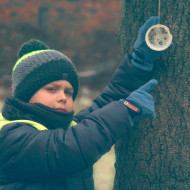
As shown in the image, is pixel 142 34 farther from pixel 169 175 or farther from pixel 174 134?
pixel 169 175

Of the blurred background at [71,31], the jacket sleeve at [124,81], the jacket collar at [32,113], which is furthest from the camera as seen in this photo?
the blurred background at [71,31]

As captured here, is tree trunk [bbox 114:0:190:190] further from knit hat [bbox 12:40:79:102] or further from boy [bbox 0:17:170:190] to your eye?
knit hat [bbox 12:40:79:102]

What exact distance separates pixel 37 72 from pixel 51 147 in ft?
1.45

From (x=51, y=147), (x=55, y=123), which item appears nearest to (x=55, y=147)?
(x=51, y=147)

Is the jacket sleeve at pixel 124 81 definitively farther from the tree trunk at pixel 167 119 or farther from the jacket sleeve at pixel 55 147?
the jacket sleeve at pixel 55 147

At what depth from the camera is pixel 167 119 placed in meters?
1.76

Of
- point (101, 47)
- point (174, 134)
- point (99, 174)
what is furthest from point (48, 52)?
point (101, 47)

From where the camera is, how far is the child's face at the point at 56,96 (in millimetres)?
1703

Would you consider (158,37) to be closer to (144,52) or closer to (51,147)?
(144,52)

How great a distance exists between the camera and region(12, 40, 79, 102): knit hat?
1743mm

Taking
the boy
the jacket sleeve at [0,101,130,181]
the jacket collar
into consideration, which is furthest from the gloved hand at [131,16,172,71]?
the jacket collar

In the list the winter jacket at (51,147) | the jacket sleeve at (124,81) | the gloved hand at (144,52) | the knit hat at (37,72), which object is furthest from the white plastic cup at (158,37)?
the knit hat at (37,72)

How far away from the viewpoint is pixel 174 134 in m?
1.76

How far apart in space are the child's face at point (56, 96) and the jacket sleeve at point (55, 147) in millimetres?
191
